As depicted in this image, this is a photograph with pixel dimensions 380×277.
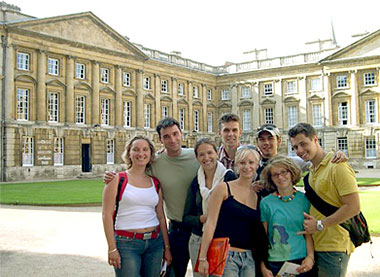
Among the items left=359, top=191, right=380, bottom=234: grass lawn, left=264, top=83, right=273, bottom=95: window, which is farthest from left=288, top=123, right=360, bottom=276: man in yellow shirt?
left=264, top=83, right=273, bottom=95: window

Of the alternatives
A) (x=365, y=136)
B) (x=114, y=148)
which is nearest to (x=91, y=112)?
(x=114, y=148)

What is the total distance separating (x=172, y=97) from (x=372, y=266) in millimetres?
34147

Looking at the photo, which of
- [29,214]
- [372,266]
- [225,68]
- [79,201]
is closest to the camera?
[372,266]

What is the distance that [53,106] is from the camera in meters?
29.5

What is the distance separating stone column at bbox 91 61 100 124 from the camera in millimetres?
31812

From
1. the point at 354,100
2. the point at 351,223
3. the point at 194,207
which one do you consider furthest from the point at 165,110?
the point at 351,223

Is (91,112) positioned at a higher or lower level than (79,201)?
higher

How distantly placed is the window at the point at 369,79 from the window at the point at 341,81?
1.87m

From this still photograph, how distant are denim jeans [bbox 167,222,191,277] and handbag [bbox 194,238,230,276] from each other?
2.83ft

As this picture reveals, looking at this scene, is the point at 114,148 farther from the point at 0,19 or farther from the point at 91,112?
the point at 0,19

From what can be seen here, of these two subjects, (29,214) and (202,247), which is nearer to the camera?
(202,247)

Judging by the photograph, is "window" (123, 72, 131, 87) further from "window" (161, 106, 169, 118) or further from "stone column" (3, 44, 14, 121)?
"stone column" (3, 44, 14, 121)

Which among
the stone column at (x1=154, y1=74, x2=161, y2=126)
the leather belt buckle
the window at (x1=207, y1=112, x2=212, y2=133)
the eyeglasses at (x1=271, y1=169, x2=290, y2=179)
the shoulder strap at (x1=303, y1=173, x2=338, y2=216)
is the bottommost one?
the leather belt buckle

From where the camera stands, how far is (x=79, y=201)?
13.9 meters
